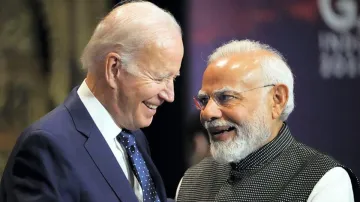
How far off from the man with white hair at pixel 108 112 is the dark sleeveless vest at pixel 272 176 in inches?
16.8

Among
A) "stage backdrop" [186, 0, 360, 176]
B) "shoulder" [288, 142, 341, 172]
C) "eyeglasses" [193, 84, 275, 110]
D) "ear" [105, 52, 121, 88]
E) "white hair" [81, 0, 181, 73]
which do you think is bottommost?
"stage backdrop" [186, 0, 360, 176]

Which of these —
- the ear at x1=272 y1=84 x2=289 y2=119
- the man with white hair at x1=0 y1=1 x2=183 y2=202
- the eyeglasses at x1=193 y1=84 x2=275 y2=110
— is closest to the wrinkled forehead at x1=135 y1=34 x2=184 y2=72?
the man with white hair at x1=0 y1=1 x2=183 y2=202

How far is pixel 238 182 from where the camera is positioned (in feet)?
7.89

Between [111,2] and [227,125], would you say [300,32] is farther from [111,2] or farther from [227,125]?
[227,125]

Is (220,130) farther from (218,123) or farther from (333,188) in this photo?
(333,188)

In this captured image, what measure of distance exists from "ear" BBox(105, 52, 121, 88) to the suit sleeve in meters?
0.25

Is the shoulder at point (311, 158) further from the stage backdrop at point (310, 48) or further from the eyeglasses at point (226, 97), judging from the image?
the stage backdrop at point (310, 48)

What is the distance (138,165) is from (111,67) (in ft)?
1.09

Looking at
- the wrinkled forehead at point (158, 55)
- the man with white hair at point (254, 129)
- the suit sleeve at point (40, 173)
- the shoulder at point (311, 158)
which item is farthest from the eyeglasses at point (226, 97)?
the suit sleeve at point (40, 173)

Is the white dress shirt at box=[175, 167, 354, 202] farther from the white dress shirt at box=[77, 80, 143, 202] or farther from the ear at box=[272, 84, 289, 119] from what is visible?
the white dress shirt at box=[77, 80, 143, 202]

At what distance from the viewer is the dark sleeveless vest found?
7.41 ft

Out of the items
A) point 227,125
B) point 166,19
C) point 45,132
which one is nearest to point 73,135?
point 45,132

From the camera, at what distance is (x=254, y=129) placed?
7.75 feet

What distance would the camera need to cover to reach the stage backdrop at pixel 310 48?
4148 millimetres
